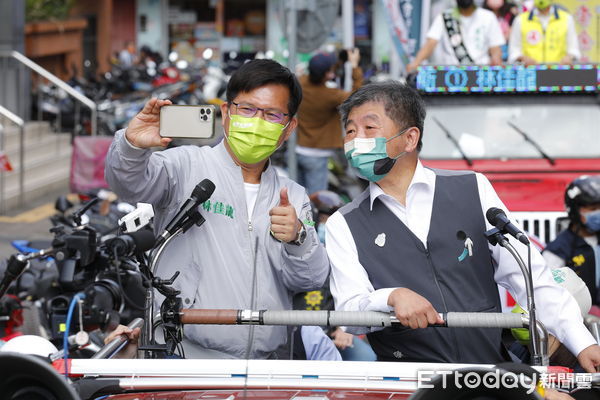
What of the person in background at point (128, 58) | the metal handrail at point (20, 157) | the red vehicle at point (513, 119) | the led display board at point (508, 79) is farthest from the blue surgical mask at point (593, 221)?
the person in background at point (128, 58)

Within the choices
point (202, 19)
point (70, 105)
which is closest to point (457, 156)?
point (70, 105)

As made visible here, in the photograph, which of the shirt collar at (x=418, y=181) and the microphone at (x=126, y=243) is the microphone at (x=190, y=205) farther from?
the microphone at (x=126, y=243)

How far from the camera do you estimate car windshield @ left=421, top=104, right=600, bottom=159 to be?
8453 millimetres

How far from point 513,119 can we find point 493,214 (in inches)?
202

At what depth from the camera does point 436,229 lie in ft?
12.5

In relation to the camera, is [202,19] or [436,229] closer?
[436,229]

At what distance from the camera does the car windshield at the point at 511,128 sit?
27.7 feet

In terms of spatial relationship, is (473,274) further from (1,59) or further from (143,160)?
(1,59)

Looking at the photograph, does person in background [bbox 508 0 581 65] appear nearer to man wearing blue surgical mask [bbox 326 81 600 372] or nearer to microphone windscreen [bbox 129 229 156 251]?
microphone windscreen [bbox 129 229 156 251]

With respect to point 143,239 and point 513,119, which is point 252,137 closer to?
point 143,239

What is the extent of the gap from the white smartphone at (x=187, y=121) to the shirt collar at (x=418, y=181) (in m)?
0.69

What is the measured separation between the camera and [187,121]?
374 cm

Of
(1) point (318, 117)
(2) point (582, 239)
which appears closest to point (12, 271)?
(2) point (582, 239)

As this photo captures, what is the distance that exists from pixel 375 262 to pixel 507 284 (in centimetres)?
57
